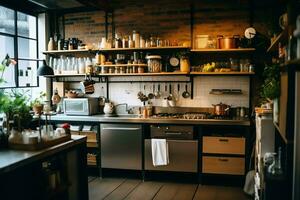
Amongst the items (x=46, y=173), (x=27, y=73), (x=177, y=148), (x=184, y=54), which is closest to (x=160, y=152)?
(x=177, y=148)

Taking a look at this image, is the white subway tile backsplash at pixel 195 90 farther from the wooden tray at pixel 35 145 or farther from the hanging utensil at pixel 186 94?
the wooden tray at pixel 35 145

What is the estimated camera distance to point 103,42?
18.7 ft

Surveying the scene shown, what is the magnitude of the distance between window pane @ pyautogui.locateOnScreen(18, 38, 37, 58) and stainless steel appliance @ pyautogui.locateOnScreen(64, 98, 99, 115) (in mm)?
1153

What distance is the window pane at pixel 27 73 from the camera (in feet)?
18.8

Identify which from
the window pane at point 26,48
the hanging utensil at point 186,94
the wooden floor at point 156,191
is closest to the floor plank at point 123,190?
the wooden floor at point 156,191

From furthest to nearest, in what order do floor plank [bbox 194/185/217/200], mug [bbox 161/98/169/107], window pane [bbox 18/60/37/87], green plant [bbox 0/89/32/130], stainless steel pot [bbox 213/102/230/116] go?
1. window pane [bbox 18/60/37/87]
2. mug [bbox 161/98/169/107]
3. stainless steel pot [bbox 213/102/230/116]
4. floor plank [bbox 194/185/217/200]
5. green plant [bbox 0/89/32/130]

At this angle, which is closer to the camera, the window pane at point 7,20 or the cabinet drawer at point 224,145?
the cabinet drawer at point 224,145

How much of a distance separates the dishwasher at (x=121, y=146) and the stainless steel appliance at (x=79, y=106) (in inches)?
19.1

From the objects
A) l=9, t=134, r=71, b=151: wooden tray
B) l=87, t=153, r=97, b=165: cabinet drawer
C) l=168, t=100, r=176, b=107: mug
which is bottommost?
l=87, t=153, r=97, b=165: cabinet drawer

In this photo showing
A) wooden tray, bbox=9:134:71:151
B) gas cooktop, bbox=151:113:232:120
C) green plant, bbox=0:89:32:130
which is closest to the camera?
wooden tray, bbox=9:134:71:151

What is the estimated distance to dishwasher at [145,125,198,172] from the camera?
4.92 m

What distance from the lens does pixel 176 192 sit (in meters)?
4.60

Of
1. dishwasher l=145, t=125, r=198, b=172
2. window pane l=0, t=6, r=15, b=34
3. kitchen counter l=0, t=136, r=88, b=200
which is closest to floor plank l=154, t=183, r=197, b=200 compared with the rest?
dishwasher l=145, t=125, r=198, b=172

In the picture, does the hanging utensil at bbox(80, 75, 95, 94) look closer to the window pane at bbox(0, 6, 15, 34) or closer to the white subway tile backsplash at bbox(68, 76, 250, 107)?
the white subway tile backsplash at bbox(68, 76, 250, 107)
